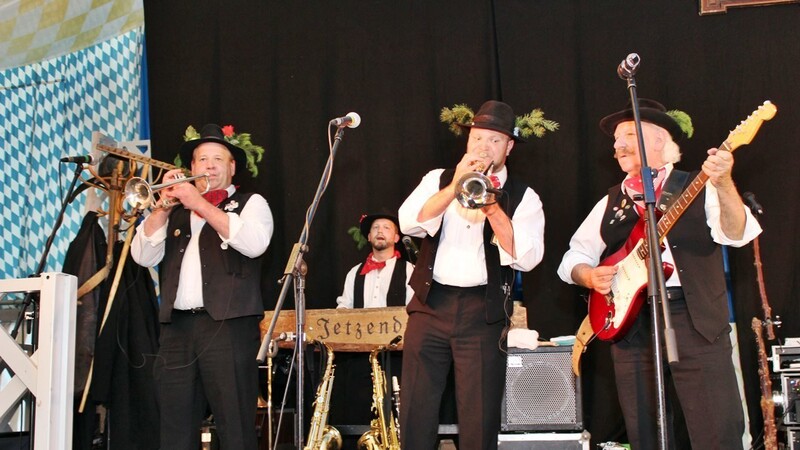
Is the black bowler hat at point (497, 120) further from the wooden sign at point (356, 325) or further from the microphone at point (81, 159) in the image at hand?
the microphone at point (81, 159)

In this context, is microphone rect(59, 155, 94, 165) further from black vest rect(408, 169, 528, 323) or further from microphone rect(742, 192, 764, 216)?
microphone rect(742, 192, 764, 216)

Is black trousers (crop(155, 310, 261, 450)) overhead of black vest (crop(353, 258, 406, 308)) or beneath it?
beneath

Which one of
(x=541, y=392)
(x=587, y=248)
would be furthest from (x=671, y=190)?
(x=541, y=392)

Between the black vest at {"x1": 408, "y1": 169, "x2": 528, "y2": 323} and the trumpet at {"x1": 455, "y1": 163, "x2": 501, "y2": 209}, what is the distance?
0.34 m

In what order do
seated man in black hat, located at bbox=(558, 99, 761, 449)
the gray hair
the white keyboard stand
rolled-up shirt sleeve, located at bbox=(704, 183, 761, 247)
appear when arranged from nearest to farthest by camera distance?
the white keyboard stand < seated man in black hat, located at bbox=(558, 99, 761, 449) < rolled-up shirt sleeve, located at bbox=(704, 183, 761, 247) < the gray hair

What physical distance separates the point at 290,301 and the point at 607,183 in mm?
2487

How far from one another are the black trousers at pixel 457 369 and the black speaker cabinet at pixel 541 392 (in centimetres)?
94

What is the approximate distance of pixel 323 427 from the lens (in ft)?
16.3

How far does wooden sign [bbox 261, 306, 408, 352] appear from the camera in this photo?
219 inches

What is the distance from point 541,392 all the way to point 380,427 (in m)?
0.99

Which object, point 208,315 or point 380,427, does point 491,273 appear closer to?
point 208,315

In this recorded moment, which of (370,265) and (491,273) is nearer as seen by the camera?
(491,273)

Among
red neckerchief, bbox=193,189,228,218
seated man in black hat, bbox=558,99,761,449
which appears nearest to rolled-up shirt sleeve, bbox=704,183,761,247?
seated man in black hat, bbox=558,99,761,449

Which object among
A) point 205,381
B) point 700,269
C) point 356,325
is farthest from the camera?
point 356,325
